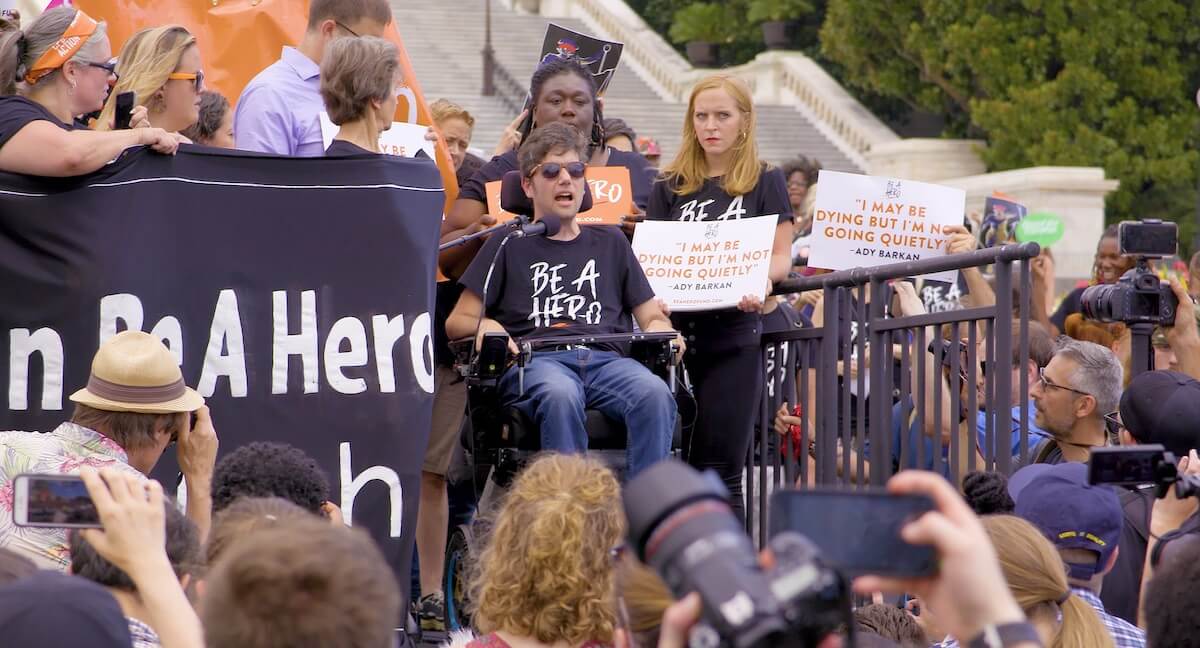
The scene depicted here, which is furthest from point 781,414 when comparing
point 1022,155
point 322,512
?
point 1022,155

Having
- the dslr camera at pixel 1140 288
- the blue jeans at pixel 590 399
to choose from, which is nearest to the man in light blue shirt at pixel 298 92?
the blue jeans at pixel 590 399

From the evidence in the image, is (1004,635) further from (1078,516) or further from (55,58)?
(55,58)

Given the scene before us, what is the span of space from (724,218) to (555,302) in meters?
0.94

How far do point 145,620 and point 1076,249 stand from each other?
22626 mm

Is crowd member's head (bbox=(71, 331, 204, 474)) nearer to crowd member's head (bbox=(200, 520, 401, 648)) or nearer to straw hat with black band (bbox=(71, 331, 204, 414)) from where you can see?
straw hat with black band (bbox=(71, 331, 204, 414))

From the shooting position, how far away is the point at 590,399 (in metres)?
6.39

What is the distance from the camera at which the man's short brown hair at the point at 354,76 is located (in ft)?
19.6

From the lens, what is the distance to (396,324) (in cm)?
580

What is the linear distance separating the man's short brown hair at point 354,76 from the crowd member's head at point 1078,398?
8.79ft

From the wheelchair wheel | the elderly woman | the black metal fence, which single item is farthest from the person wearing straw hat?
the black metal fence

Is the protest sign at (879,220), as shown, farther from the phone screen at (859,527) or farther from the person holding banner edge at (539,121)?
the phone screen at (859,527)

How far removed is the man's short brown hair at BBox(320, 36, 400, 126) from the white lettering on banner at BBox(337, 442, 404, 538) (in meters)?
1.22

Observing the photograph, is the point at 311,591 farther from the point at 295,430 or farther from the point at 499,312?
the point at 499,312

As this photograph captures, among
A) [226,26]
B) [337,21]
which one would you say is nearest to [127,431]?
[337,21]
